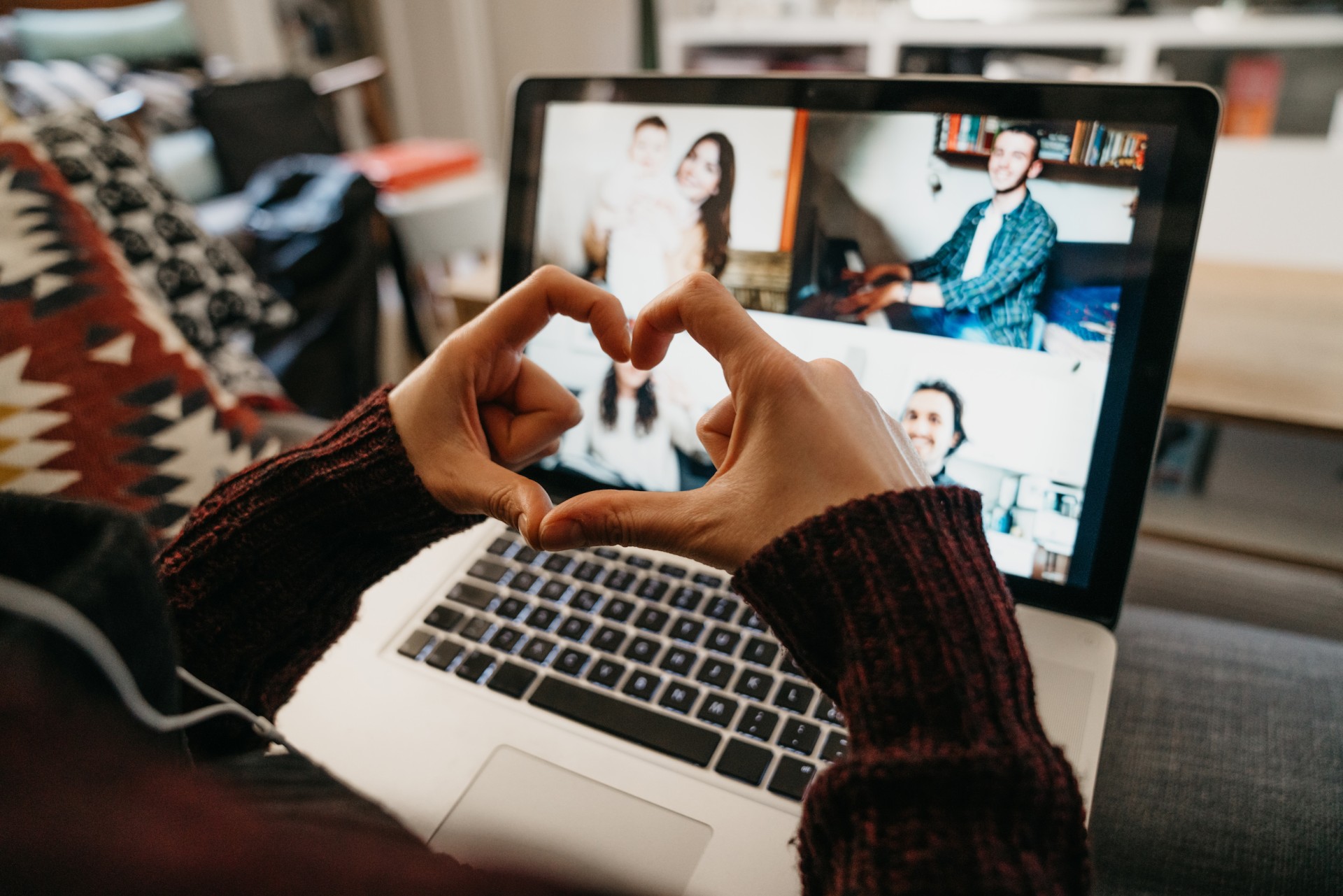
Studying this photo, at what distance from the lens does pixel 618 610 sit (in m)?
0.57

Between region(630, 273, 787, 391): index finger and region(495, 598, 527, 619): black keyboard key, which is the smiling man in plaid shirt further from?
region(495, 598, 527, 619): black keyboard key

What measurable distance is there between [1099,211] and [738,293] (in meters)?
0.24

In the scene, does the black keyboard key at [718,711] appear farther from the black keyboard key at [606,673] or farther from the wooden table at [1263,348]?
the wooden table at [1263,348]

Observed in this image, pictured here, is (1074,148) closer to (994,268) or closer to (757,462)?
(994,268)

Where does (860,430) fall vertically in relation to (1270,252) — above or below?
above

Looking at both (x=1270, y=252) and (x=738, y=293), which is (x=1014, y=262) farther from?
(x=1270, y=252)

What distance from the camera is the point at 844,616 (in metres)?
0.35

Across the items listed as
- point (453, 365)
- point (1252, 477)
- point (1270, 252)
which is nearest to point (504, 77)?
point (1270, 252)

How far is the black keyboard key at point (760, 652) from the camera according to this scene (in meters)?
0.53

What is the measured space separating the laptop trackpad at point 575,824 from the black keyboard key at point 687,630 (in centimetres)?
12

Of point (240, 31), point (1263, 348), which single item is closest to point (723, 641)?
point (1263, 348)

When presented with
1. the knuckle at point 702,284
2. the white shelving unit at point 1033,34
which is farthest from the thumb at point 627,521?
the white shelving unit at point 1033,34

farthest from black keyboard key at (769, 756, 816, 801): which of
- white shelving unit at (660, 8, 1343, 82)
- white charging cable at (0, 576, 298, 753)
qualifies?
white shelving unit at (660, 8, 1343, 82)

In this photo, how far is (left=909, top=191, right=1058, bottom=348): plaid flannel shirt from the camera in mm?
483
